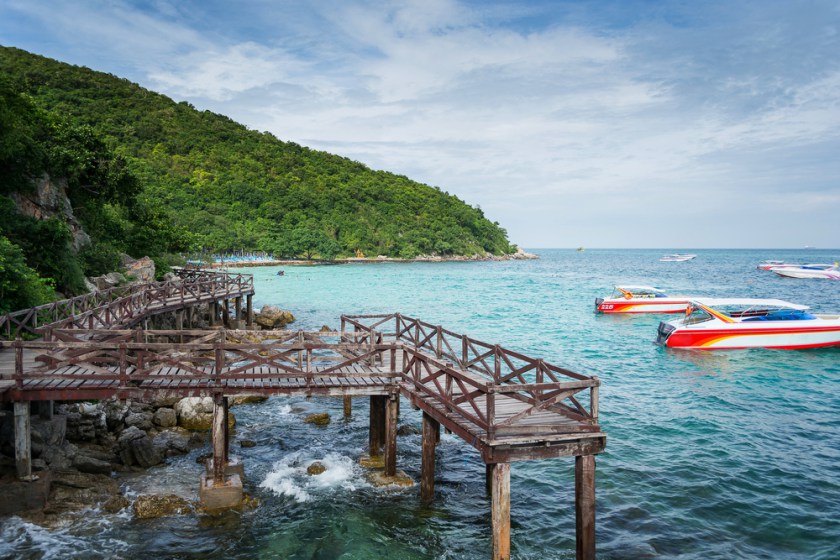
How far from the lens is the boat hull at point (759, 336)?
30781mm

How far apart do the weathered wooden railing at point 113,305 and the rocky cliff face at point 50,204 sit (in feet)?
17.7

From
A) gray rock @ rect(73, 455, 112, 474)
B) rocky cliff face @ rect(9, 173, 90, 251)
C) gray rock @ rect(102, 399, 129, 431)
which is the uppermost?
rocky cliff face @ rect(9, 173, 90, 251)

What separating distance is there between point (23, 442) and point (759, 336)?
110ft

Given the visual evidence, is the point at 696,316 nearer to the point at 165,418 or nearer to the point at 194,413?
the point at 194,413

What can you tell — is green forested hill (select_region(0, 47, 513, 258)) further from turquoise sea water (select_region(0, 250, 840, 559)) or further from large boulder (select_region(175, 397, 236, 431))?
turquoise sea water (select_region(0, 250, 840, 559))

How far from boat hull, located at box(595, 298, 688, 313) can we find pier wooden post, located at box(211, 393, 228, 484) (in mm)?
40074

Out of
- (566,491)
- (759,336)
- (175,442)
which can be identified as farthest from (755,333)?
(175,442)

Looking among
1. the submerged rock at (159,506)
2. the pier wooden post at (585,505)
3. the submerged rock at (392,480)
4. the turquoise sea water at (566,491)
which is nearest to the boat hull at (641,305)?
the turquoise sea water at (566,491)

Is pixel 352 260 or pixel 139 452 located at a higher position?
pixel 352 260

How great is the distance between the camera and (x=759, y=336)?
3112 centimetres

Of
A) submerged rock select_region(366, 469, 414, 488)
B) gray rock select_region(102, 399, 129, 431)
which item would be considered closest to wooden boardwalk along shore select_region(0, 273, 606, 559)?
submerged rock select_region(366, 469, 414, 488)

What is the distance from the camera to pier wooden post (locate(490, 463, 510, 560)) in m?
9.10

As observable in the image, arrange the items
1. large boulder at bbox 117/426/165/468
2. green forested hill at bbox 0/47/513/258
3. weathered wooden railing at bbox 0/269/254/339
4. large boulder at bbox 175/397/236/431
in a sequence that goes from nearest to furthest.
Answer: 1. large boulder at bbox 117/426/165/468
2. weathered wooden railing at bbox 0/269/254/339
3. large boulder at bbox 175/397/236/431
4. green forested hill at bbox 0/47/513/258

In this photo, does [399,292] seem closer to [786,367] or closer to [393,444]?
[786,367]
